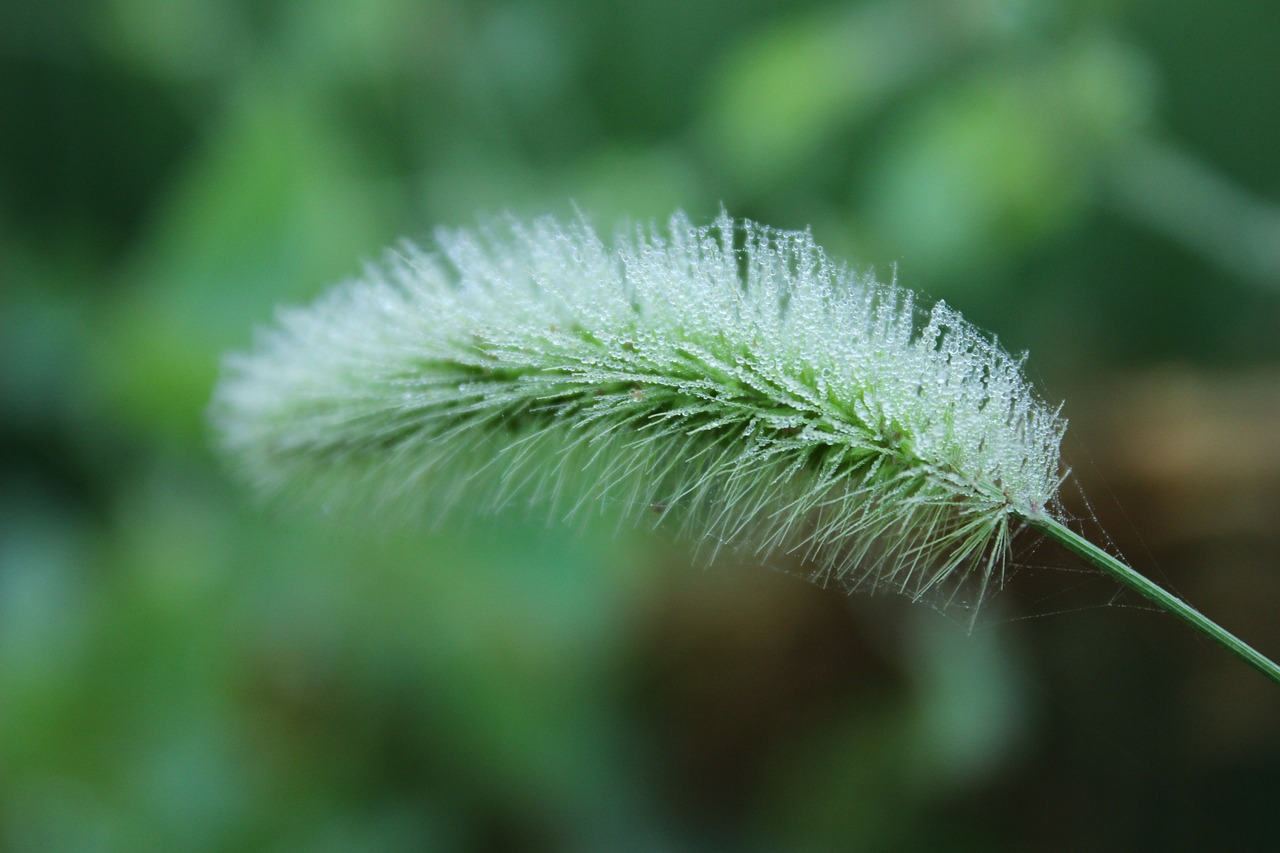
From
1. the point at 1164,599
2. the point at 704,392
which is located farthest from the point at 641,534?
the point at 1164,599

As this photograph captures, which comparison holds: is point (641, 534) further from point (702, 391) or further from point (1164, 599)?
point (1164, 599)

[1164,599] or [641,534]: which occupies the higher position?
[641,534]

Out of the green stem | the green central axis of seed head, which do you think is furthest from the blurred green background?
the green stem

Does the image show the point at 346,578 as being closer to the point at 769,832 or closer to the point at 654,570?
the point at 654,570

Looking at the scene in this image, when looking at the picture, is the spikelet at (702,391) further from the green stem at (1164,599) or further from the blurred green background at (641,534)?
the blurred green background at (641,534)

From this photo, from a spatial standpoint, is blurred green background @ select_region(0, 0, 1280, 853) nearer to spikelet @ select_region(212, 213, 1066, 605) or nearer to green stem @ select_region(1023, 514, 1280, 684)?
spikelet @ select_region(212, 213, 1066, 605)

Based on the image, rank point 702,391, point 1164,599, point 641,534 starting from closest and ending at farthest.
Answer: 1. point 1164,599
2. point 702,391
3. point 641,534
